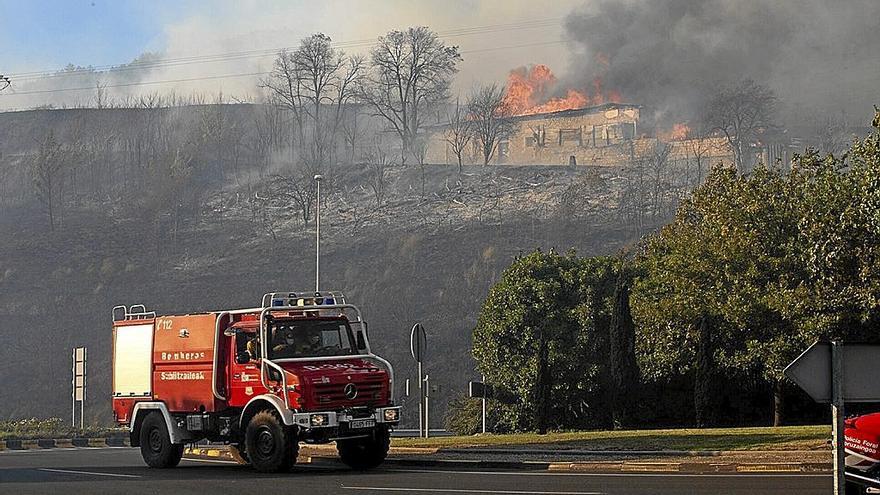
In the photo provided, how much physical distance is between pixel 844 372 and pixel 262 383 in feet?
41.9

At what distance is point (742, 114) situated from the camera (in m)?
101

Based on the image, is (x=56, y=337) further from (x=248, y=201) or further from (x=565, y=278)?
(x=565, y=278)

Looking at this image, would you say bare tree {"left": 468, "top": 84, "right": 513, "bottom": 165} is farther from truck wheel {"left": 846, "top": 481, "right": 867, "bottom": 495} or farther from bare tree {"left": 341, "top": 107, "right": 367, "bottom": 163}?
truck wheel {"left": 846, "top": 481, "right": 867, "bottom": 495}

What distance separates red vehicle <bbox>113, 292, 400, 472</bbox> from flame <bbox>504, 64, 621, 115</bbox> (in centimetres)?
8984

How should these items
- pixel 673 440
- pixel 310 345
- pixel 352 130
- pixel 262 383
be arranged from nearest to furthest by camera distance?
pixel 262 383 < pixel 310 345 < pixel 673 440 < pixel 352 130

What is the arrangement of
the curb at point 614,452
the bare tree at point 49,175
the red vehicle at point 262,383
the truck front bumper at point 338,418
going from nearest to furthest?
the truck front bumper at point 338,418 → the red vehicle at point 262,383 → the curb at point 614,452 → the bare tree at point 49,175

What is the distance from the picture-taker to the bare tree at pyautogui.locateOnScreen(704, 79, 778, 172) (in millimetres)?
100562

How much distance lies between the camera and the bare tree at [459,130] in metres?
110

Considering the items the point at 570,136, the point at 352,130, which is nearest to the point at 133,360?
the point at 570,136

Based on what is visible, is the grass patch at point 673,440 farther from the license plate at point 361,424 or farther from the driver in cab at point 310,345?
the driver in cab at point 310,345

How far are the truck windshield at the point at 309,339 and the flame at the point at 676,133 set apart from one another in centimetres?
8784

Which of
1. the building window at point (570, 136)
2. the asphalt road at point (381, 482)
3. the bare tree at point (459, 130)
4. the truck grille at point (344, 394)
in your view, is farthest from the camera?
the building window at point (570, 136)

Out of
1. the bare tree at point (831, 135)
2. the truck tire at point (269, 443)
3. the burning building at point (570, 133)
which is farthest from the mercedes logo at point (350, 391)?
the bare tree at point (831, 135)

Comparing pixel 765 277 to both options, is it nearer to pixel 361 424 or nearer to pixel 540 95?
pixel 361 424
